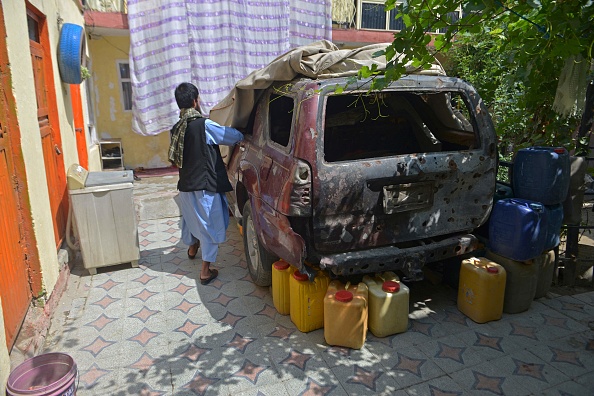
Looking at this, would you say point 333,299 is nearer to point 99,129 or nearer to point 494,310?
point 494,310

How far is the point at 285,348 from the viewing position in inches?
130

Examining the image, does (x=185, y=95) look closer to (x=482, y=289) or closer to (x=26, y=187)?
(x=26, y=187)

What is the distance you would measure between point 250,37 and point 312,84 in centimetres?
624

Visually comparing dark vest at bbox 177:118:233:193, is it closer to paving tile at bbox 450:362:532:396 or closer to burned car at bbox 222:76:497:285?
burned car at bbox 222:76:497:285

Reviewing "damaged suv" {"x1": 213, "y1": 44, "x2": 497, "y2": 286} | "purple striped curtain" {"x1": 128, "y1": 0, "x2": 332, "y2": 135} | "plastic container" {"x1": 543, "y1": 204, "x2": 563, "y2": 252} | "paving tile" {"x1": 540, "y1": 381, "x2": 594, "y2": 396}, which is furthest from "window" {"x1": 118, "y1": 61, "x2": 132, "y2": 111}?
"paving tile" {"x1": 540, "y1": 381, "x2": 594, "y2": 396}

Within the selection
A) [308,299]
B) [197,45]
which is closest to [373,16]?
[197,45]

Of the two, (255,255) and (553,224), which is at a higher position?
(553,224)

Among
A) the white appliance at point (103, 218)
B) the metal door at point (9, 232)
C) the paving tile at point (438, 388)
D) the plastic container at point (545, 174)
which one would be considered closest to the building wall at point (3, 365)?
the metal door at point (9, 232)

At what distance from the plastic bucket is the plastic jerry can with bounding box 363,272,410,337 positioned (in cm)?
205

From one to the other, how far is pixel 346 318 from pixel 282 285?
0.71 m

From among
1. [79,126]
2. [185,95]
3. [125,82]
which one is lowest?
[79,126]

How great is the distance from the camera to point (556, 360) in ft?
10.1

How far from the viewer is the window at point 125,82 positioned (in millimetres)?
9695

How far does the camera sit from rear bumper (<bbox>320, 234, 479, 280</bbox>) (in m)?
3.25
